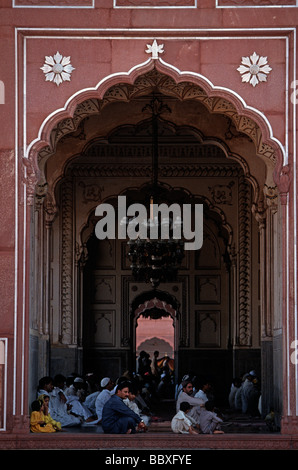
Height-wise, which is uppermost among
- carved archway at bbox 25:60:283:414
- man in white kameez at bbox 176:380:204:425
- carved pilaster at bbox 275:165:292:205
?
carved archway at bbox 25:60:283:414

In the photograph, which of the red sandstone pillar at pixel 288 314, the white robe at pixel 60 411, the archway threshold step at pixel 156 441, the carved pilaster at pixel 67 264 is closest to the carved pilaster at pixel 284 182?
the red sandstone pillar at pixel 288 314

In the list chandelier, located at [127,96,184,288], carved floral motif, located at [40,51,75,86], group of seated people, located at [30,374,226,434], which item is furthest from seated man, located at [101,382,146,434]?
chandelier, located at [127,96,184,288]

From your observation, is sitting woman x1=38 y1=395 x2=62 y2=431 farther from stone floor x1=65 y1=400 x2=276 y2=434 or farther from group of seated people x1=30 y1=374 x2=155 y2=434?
stone floor x1=65 y1=400 x2=276 y2=434

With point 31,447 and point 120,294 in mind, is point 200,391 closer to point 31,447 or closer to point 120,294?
point 31,447

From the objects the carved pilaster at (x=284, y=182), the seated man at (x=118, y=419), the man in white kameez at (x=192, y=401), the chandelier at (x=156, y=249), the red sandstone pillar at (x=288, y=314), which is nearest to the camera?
the red sandstone pillar at (x=288, y=314)

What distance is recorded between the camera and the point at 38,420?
817 cm

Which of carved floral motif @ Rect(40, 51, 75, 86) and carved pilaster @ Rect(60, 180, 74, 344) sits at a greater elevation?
carved floral motif @ Rect(40, 51, 75, 86)

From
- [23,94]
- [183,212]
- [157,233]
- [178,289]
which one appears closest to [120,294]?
[178,289]

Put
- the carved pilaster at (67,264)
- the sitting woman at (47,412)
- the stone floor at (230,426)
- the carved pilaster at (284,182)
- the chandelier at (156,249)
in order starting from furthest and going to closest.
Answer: the carved pilaster at (67,264) < the chandelier at (156,249) < the stone floor at (230,426) < the sitting woman at (47,412) < the carved pilaster at (284,182)

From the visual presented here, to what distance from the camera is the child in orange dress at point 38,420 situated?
8172 mm

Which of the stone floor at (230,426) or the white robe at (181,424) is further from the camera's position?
the stone floor at (230,426)

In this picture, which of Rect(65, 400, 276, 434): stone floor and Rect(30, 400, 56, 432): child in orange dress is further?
Rect(65, 400, 276, 434): stone floor

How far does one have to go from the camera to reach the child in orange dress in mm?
8172

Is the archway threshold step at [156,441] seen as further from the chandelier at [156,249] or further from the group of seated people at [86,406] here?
the chandelier at [156,249]
